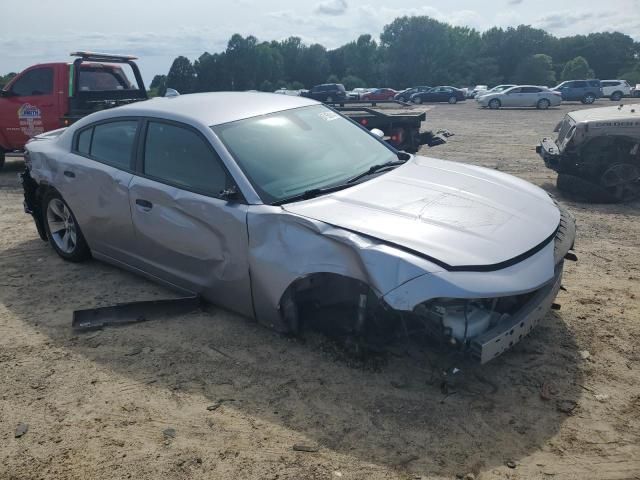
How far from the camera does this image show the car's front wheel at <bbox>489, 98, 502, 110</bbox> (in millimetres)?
31536

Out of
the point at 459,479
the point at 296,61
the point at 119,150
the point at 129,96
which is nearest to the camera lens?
the point at 459,479

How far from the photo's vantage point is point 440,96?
134ft

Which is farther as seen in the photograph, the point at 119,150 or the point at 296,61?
the point at 296,61

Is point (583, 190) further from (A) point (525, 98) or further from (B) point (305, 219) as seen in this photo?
(A) point (525, 98)

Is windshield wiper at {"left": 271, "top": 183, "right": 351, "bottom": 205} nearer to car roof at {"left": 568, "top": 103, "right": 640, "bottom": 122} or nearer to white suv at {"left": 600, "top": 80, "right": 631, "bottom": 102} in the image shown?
car roof at {"left": 568, "top": 103, "right": 640, "bottom": 122}

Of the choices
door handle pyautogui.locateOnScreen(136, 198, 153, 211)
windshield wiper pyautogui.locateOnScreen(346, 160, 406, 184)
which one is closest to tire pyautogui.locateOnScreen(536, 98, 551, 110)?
windshield wiper pyautogui.locateOnScreen(346, 160, 406, 184)

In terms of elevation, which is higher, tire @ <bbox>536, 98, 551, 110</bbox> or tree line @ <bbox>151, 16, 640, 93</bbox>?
tree line @ <bbox>151, 16, 640, 93</bbox>

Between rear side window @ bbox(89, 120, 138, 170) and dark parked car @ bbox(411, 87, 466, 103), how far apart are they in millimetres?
37731

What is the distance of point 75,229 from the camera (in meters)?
5.19

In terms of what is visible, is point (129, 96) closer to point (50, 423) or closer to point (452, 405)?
point (50, 423)

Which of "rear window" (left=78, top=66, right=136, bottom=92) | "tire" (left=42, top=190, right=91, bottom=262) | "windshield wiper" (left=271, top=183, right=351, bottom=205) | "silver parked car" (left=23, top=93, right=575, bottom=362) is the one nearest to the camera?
"silver parked car" (left=23, top=93, right=575, bottom=362)

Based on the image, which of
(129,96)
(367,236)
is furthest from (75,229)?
(129,96)

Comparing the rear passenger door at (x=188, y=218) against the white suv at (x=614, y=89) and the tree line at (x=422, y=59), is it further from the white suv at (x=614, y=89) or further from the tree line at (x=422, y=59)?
the tree line at (x=422, y=59)

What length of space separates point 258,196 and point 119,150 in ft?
5.48
